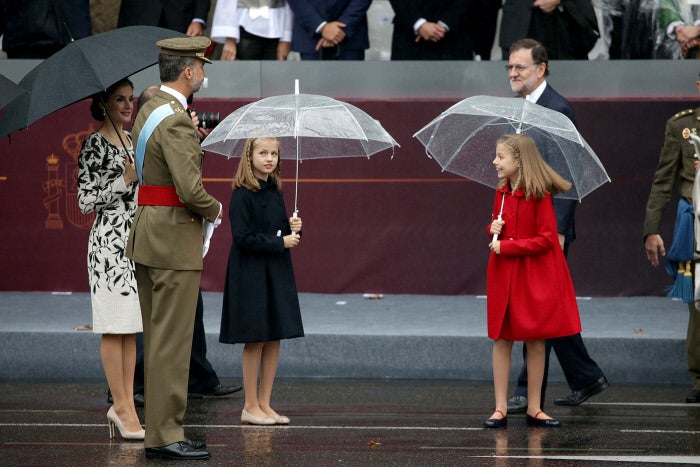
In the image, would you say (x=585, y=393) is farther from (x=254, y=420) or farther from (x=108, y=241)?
(x=108, y=241)

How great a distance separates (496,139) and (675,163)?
1703 mm

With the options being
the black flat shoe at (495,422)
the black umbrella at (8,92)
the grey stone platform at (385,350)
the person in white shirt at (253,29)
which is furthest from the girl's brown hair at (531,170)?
the person in white shirt at (253,29)

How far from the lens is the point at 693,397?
370 inches

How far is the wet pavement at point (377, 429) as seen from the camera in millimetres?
7414

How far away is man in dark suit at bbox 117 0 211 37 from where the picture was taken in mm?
13359

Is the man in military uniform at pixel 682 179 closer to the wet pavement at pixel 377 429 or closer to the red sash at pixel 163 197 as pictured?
the wet pavement at pixel 377 429

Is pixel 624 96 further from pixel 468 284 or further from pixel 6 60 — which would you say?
pixel 6 60

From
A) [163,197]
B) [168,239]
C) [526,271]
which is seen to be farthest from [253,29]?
[168,239]

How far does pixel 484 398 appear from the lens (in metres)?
9.53

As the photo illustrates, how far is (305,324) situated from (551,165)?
324 centimetres

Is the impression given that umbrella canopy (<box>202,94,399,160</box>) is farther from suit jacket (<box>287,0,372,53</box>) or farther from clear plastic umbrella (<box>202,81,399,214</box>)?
suit jacket (<box>287,0,372,53</box>)

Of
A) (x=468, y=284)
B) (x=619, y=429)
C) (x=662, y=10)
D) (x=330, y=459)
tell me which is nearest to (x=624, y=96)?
(x=662, y=10)

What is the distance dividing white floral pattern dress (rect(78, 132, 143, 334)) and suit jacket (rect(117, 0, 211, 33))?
5653 mm

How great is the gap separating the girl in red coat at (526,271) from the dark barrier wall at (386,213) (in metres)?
4.60
